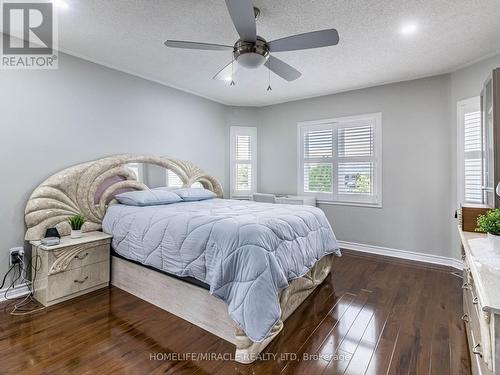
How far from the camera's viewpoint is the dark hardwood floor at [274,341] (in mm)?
1771

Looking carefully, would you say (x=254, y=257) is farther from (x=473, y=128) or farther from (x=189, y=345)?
(x=473, y=128)

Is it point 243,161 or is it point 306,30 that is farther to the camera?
point 243,161

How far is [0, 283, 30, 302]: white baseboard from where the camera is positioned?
2642 mm

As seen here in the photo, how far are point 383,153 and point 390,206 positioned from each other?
845 mm

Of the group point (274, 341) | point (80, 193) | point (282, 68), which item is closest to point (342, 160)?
point (282, 68)

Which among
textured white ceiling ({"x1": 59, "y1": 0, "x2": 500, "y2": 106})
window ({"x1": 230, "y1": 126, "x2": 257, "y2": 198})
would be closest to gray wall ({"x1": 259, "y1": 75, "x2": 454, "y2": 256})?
textured white ceiling ({"x1": 59, "y1": 0, "x2": 500, "y2": 106})

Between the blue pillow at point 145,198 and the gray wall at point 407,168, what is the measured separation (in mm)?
2805

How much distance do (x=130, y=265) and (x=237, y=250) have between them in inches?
60.2

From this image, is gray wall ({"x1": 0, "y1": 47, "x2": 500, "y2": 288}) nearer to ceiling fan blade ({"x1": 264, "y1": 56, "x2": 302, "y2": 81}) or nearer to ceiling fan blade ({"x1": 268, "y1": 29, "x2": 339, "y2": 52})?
ceiling fan blade ({"x1": 264, "y1": 56, "x2": 302, "y2": 81})

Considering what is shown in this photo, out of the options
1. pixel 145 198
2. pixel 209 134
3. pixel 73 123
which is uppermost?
pixel 209 134

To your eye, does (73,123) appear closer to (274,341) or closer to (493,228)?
(274,341)

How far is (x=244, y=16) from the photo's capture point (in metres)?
1.78

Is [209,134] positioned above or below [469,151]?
above

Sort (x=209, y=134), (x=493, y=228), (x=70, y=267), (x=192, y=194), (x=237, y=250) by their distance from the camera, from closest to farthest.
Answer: (x=493, y=228)
(x=237, y=250)
(x=70, y=267)
(x=192, y=194)
(x=209, y=134)
